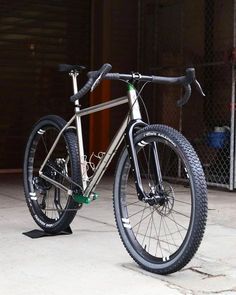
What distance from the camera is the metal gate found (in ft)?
28.9

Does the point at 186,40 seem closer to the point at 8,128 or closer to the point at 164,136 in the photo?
the point at 8,128

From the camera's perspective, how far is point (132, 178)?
172 inches

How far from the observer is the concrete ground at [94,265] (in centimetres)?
370

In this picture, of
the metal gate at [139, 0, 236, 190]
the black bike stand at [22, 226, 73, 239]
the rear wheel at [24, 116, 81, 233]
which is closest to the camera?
the rear wheel at [24, 116, 81, 233]

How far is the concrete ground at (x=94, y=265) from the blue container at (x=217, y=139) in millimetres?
2786

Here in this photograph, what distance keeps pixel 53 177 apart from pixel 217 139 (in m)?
4.01

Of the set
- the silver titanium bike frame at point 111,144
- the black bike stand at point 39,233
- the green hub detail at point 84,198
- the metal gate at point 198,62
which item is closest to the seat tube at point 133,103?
the silver titanium bike frame at point 111,144

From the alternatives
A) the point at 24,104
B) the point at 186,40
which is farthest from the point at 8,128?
the point at 186,40

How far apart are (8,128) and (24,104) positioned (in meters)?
0.50

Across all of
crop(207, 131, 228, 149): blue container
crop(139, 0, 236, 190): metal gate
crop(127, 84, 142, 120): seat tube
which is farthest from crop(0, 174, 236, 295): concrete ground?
crop(139, 0, 236, 190): metal gate

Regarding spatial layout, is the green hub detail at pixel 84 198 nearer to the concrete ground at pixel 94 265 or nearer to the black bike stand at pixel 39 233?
the concrete ground at pixel 94 265

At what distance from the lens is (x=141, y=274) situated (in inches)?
157

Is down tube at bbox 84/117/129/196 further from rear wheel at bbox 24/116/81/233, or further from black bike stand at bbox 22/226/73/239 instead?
black bike stand at bbox 22/226/73/239

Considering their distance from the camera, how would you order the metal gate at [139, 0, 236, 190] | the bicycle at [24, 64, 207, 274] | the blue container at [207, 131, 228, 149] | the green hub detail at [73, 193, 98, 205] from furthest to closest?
1. the metal gate at [139, 0, 236, 190]
2. the blue container at [207, 131, 228, 149]
3. the green hub detail at [73, 193, 98, 205]
4. the bicycle at [24, 64, 207, 274]
